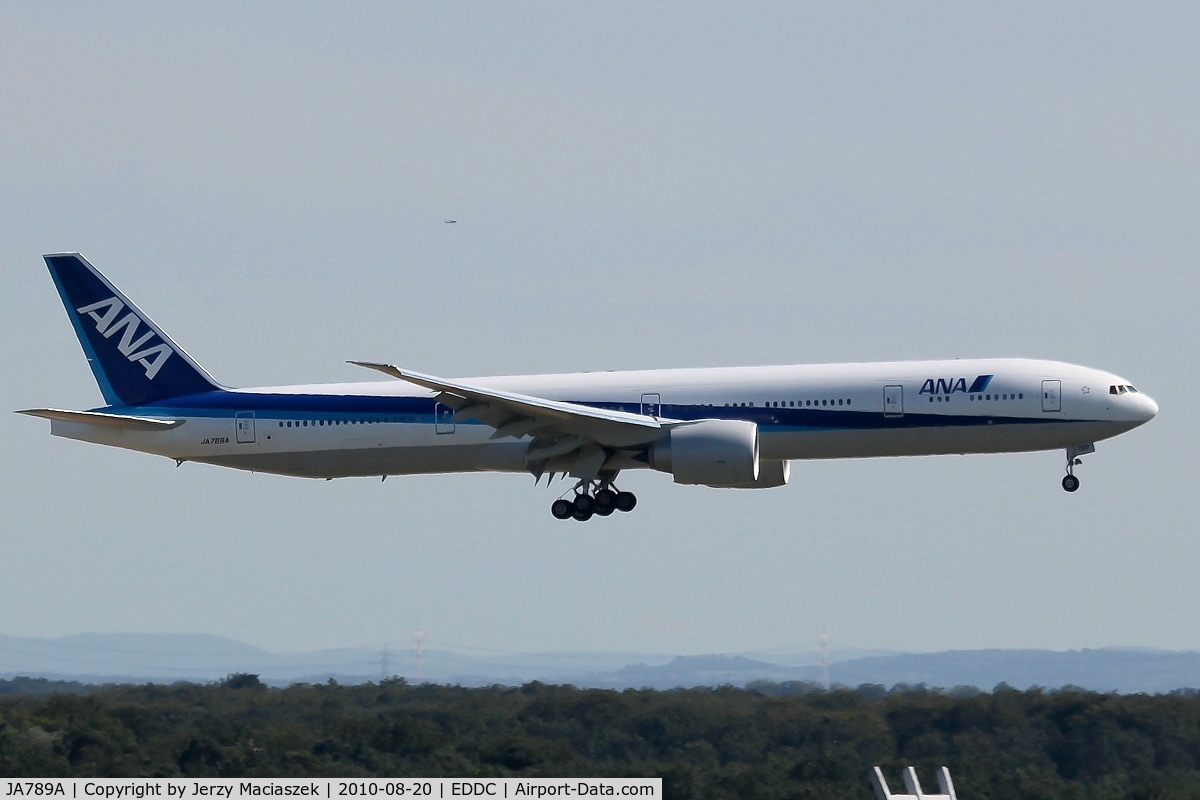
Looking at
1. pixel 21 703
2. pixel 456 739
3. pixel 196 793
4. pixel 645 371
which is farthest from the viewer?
pixel 21 703

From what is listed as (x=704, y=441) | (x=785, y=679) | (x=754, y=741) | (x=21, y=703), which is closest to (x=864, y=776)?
(x=754, y=741)

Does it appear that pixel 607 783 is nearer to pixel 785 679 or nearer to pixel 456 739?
pixel 456 739

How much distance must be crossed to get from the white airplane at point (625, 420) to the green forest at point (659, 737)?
6.43 metres

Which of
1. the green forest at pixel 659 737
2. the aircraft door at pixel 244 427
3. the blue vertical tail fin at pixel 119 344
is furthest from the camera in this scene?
the blue vertical tail fin at pixel 119 344

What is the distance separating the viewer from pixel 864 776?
41.9 metres

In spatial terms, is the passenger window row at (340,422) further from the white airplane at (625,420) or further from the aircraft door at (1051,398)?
the aircraft door at (1051,398)

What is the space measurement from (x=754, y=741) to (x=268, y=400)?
14744 millimetres

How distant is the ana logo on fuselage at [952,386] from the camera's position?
1576 inches

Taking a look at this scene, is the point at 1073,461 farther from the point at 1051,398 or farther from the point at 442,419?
the point at 442,419

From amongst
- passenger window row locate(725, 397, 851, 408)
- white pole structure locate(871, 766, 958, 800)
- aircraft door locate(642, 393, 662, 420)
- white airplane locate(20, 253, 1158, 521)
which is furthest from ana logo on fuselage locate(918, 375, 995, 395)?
white pole structure locate(871, 766, 958, 800)

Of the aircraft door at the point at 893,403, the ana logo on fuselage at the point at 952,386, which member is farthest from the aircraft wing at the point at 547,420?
the ana logo on fuselage at the point at 952,386
